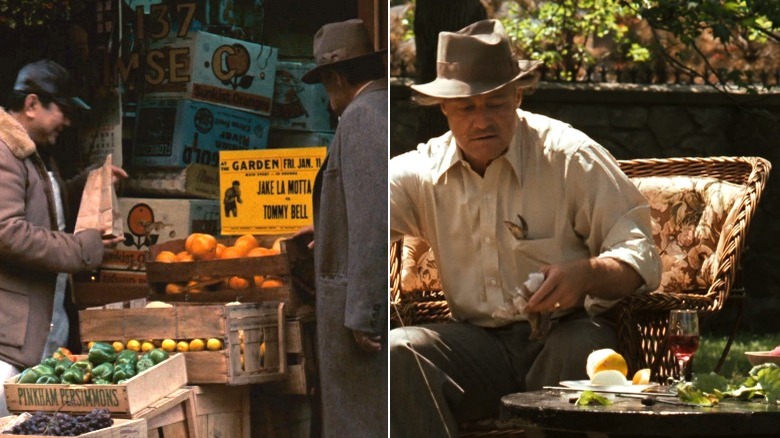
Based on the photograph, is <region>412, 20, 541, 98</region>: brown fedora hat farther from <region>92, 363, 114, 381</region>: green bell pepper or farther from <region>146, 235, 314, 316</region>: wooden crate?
<region>92, 363, 114, 381</region>: green bell pepper

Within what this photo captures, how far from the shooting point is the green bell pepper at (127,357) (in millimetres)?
3576

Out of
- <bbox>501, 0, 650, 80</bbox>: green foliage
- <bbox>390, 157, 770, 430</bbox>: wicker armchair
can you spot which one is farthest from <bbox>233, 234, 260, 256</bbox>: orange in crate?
<bbox>501, 0, 650, 80</bbox>: green foliage

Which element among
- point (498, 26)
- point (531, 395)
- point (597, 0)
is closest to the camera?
point (531, 395)

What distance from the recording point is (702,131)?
344 inches

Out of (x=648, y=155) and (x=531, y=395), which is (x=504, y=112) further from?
(x=648, y=155)

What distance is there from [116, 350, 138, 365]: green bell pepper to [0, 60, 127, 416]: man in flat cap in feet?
0.59

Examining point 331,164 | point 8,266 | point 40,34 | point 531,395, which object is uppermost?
point 40,34

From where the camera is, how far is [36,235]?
3.67m

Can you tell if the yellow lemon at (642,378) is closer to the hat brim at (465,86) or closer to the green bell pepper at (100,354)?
the hat brim at (465,86)

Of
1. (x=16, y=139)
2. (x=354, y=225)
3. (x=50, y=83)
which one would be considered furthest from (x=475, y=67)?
(x=16, y=139)

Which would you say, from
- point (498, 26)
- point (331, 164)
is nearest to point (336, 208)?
point (331, 164)

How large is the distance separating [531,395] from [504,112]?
1.20m

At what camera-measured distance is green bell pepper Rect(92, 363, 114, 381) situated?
140 inches

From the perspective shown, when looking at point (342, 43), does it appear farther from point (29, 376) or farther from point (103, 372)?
point (29, 376)
